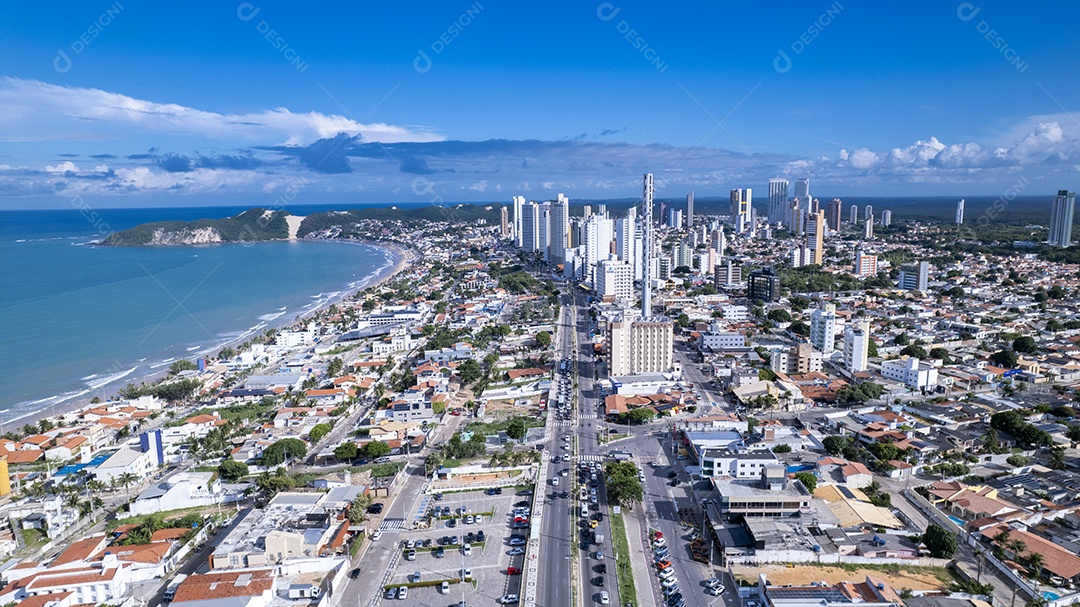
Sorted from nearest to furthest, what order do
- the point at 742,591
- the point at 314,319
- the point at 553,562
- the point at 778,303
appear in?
the point at 742,591 → the point at 553,562 → the point at 314,319 → the point at 778,303

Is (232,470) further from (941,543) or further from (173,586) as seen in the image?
(941,543)

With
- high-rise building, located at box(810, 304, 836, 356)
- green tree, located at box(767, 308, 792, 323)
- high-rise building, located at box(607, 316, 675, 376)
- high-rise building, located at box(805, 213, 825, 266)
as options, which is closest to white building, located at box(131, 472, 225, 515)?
high-rise building, located at box(607, 316, 675, 376)

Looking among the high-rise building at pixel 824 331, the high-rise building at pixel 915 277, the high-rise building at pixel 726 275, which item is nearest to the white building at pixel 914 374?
the high-rise building at pixel 824 331

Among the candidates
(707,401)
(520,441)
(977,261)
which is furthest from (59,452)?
(977,261)

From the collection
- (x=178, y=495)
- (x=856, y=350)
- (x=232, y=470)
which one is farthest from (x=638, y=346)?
(x=178, y=495)

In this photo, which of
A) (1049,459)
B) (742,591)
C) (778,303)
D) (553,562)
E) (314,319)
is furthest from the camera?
(778,303)

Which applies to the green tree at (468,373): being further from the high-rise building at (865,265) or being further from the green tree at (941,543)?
the high-rise building at (865,265)

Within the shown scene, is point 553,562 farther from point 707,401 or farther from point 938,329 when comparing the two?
point 938,329

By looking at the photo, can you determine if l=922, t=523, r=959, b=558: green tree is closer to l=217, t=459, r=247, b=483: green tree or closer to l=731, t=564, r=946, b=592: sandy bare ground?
l=731, t=564, r=946, b=592: sandy bare ground
